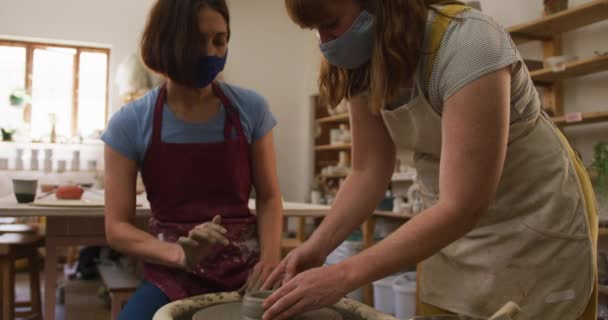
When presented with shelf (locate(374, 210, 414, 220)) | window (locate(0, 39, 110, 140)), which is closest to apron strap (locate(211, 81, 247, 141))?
shelf (locate(374, 210, 414, 220))

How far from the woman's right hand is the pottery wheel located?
73 millimetres

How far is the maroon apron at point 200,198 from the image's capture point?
4.70 ft

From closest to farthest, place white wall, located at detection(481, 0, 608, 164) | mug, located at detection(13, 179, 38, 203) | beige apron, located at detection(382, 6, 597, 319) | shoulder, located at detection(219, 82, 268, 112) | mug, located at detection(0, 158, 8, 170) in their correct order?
beige apron, located at detection(382, 6, 597, 319)
shoulder, located at detection(219, 82, 268, 112)
mug, located at detection(13, 179, 38, 203)
white wall, located at detection(481, 0, 608, 164)
mug, located at detection(0, 158, 8, 170)

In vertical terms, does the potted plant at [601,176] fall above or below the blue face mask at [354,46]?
below

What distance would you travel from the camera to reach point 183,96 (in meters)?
1.51

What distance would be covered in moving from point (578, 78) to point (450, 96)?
9.72ft

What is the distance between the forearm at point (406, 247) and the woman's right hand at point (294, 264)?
27cm

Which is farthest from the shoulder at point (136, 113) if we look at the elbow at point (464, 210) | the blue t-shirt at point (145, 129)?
the elbow at point (464, 210)

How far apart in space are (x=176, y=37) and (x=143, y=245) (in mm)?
540

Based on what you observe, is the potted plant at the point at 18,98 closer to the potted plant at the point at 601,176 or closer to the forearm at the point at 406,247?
the potted plant at the point at 601,176

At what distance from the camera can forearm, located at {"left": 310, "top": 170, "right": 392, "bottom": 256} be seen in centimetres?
111

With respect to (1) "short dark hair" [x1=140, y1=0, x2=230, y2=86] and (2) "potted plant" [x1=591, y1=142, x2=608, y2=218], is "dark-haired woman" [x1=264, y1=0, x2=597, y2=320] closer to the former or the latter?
(1) "short dark hair" [x1=140, y1=0, x2=230, y2=86]

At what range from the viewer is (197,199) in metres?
1.46

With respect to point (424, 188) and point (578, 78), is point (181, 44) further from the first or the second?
point (578, 78)
